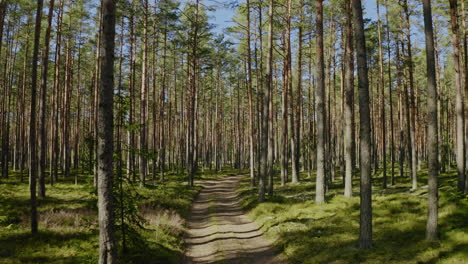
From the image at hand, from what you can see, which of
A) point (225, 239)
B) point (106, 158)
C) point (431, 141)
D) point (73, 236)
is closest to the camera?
point (106, 158)

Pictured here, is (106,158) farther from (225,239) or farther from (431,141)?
(431,141)

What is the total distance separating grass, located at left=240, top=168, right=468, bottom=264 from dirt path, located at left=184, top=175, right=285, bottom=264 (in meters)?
0.51

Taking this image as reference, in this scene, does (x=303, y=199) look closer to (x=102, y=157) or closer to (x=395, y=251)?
(x=395, y=251)

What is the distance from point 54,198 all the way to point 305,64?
2664 centimetres

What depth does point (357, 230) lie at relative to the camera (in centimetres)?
1045

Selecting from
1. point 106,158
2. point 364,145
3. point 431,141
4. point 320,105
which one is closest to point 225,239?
point 364,145

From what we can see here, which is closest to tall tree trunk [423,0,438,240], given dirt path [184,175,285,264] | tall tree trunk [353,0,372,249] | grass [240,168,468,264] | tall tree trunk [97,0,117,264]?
grass [240,168,468,264]

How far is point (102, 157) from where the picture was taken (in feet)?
19.1

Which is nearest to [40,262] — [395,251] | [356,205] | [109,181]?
[109,181]

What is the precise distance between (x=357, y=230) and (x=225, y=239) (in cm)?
447

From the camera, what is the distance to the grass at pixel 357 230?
7715 mm

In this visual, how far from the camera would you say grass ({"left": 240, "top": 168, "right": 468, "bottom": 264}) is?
25.3 feet

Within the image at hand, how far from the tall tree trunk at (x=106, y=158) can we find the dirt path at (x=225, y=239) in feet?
13.0

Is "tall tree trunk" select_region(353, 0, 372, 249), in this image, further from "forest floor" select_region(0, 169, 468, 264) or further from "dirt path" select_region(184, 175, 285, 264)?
"dirt path" select_region(184, 175, 285, 264)
